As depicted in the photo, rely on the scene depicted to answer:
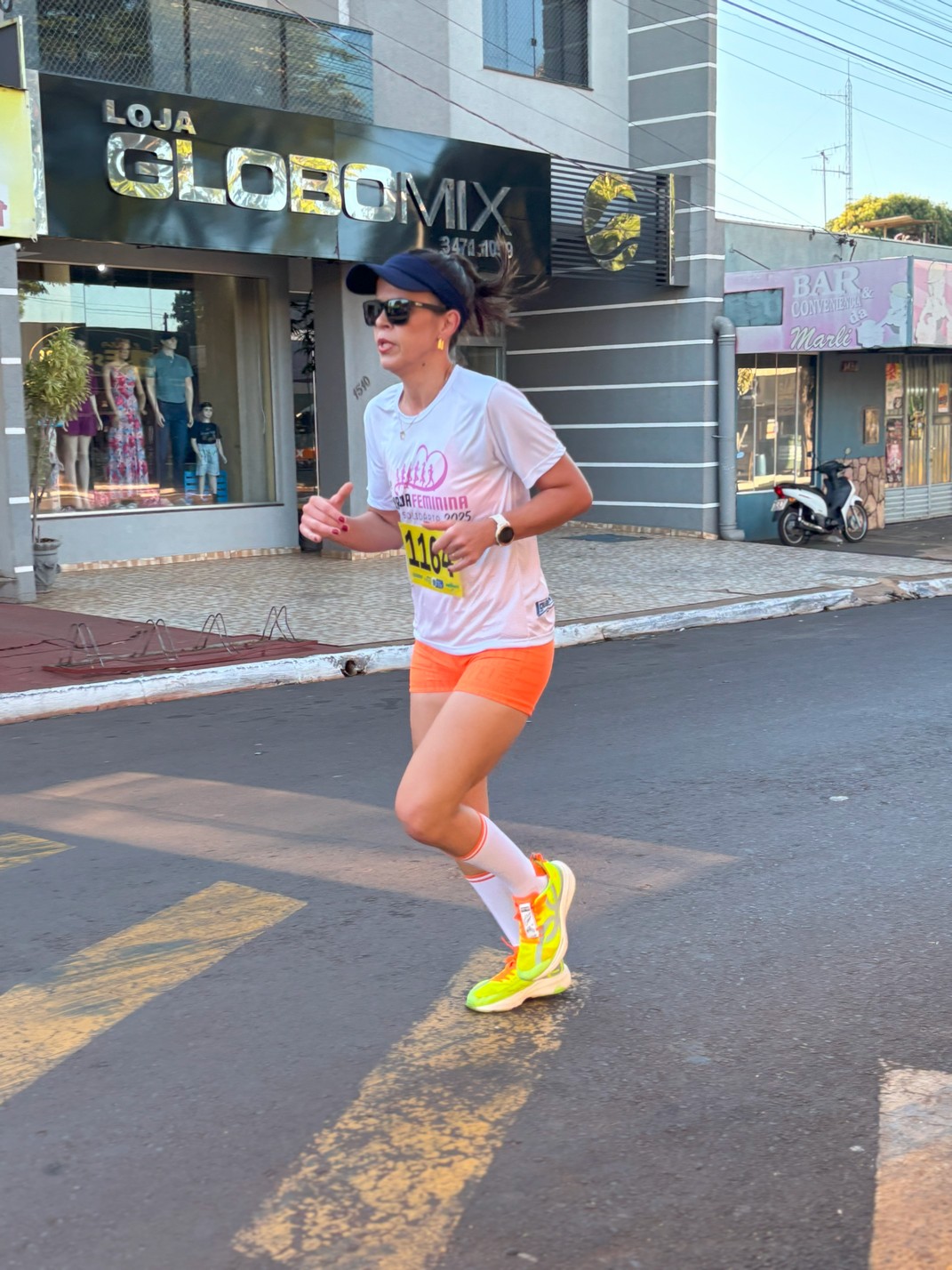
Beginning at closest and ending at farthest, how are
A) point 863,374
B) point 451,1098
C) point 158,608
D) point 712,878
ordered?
point 451,1098 < point 712,878 < point 158,608 < point 863,374

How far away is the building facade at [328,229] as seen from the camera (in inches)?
540

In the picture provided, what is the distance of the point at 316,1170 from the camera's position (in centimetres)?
299

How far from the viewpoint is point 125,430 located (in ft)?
53.5

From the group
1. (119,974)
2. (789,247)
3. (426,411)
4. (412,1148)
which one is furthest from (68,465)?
(412,1148)

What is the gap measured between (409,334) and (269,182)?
461 inches

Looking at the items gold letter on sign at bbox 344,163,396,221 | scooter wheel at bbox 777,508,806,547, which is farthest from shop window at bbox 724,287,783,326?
gold letter on sign at bbox 344,163,396,221

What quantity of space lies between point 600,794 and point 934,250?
765 inches

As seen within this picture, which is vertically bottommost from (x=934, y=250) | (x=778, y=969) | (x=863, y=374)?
(x=778, y=969)

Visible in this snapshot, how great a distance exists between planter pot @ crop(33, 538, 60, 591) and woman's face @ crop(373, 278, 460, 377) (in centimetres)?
1055

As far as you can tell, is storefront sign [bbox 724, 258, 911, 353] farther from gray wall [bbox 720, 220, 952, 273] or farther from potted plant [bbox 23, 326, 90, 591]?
potted plant [bbox 23, 326, 90, 591]

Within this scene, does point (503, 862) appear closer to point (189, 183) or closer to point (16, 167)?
point (16, 167)

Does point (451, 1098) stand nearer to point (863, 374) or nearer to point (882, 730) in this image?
point (882, 730)

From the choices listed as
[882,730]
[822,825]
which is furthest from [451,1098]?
[882,730]

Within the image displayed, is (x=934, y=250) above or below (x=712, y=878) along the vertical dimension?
above
